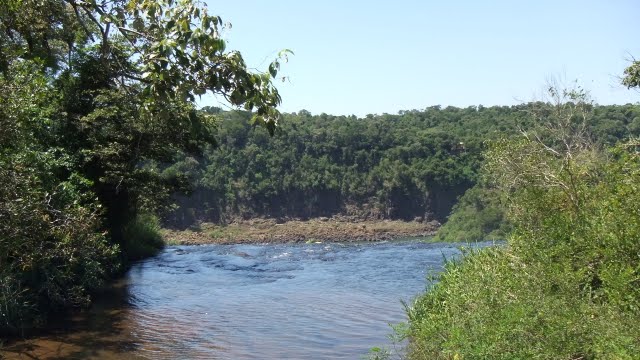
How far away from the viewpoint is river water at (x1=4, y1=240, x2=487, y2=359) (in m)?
11.3

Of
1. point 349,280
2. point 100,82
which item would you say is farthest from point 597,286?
point 100,82

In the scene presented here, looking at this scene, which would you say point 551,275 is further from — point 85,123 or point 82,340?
point 85,123

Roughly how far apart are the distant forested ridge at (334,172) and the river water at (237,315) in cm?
5278

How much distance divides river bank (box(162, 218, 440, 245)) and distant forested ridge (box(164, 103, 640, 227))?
91.9 inches

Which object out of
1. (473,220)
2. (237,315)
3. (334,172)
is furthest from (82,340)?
(334,172)

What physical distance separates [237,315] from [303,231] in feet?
187

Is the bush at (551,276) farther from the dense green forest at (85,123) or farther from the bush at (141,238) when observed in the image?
the bush at (141,238)

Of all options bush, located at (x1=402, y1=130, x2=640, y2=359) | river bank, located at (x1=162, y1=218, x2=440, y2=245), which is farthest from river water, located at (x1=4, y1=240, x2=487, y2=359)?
river bank, located at (x1=162, y1=218, x2=440, y2=245)

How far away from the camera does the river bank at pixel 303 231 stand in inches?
2589

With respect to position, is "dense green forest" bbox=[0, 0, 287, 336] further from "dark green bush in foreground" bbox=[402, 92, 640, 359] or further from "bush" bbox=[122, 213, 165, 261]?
"dark green bush in foreground" bbox=[402, 92, 640, 359]

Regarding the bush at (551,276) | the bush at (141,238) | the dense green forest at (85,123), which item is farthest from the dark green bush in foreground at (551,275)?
the bush at (141,238)

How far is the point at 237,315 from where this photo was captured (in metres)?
14.8

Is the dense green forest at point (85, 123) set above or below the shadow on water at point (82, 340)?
above

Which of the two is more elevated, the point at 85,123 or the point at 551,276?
the point at 85,123
